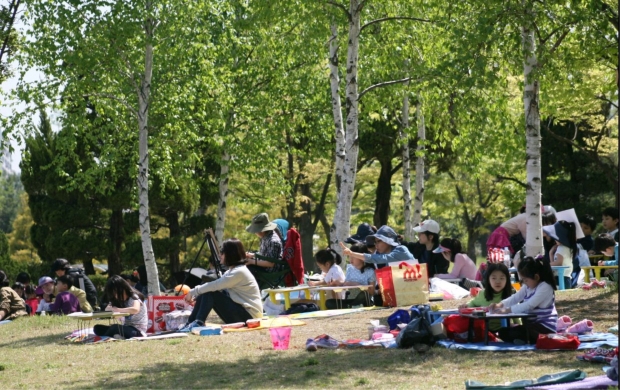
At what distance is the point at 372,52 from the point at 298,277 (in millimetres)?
6629

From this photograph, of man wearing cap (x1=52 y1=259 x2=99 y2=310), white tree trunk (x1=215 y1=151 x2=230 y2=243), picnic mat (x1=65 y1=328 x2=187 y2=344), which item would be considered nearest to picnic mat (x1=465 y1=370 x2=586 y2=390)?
picnic mat (x1=65 y1=328 x2=187 y2=344)

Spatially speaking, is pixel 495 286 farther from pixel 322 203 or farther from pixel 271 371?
pixel 322 203

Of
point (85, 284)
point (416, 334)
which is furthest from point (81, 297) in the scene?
point (416, 334)

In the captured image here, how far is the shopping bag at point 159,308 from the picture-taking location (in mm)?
12742

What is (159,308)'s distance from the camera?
1285 centimetres

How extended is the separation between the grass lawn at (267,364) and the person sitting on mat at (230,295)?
71 centimetres

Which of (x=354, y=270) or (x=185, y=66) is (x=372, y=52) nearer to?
(x=185, y=66)

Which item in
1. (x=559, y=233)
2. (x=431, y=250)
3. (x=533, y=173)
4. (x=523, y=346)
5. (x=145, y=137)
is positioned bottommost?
(x=523, y=346)

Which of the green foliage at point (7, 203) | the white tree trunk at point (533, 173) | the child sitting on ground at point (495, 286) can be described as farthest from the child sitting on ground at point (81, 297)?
the green foliage at point (7, 203)

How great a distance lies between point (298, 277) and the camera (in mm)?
15039

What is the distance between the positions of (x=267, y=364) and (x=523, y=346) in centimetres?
254

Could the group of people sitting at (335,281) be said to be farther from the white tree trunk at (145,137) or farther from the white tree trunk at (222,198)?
the white tree trunk at (222,198)

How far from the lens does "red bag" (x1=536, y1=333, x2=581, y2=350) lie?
356 inches

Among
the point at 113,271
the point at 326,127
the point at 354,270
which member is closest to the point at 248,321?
the point at 354,270
